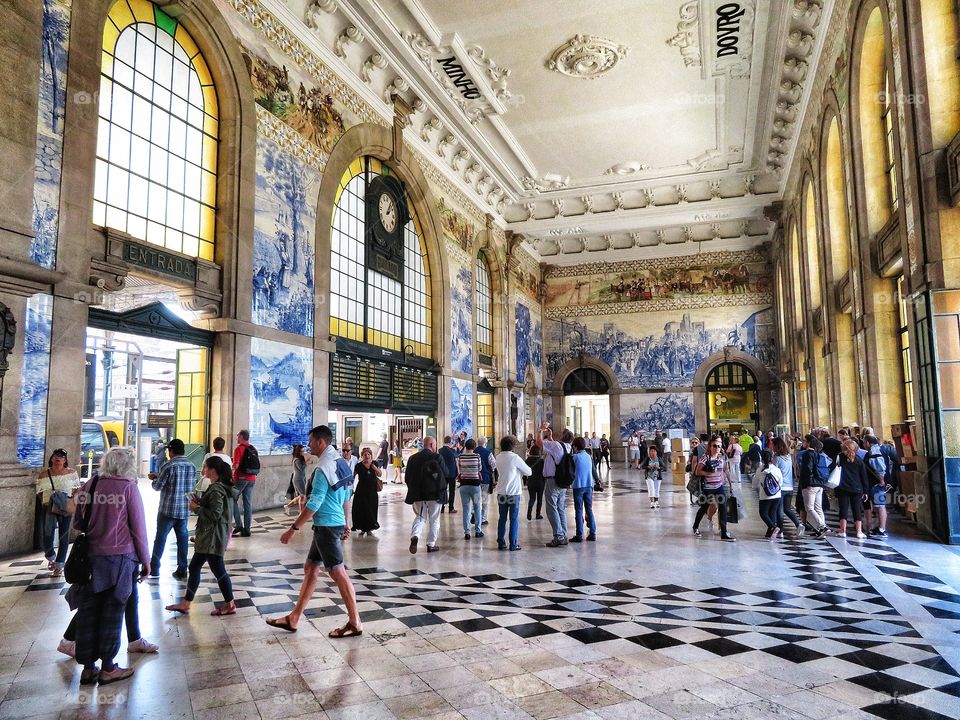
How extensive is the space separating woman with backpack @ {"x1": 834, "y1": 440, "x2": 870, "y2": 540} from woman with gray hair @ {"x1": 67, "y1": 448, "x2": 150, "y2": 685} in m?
8.53

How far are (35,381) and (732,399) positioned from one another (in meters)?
27.0

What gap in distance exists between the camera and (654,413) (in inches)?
1109

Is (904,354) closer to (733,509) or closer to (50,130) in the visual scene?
(733,509)

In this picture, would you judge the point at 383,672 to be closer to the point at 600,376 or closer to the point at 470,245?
the point at 470,245

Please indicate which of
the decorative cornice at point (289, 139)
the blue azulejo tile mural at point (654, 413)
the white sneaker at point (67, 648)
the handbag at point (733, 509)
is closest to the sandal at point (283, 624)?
the white sneaker at point (67, 648)

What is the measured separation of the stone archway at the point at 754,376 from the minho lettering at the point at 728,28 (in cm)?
1492

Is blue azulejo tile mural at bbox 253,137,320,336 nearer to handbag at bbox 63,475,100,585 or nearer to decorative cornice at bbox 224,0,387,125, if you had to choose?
decorative cornice at bbox 224,0,387,125

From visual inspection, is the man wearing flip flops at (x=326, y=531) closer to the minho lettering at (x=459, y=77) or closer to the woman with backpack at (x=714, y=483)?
the woman with backpack at (x=714, y=483)

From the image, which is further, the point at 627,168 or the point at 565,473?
the point at 627,168

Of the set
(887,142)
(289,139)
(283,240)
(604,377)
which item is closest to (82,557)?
(283,240)

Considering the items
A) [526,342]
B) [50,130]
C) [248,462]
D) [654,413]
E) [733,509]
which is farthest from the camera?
[654,413]

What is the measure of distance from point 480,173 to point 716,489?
50.1 feet

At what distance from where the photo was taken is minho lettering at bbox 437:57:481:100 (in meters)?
15.5

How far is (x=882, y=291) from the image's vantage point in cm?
1160
